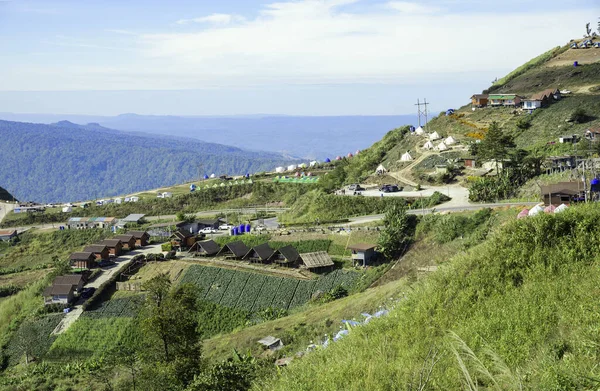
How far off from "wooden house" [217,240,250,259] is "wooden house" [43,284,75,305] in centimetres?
1093

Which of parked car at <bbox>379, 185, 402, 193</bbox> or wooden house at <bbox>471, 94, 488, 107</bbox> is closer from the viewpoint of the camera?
parked car at <bbox>379, 185, 402, 193</bbox>

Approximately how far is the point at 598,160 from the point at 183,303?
34.3m

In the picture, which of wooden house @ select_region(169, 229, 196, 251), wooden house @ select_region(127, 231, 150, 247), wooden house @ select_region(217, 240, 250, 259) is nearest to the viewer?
wooden house @ select_region(217, 240, 250, 259)

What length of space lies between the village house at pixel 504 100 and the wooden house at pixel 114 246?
47.9 m

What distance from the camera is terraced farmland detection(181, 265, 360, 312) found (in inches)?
1294

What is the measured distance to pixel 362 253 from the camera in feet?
113

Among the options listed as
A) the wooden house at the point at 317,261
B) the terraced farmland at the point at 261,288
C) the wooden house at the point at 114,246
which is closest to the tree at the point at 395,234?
the terraced farmland at the point at 261,288

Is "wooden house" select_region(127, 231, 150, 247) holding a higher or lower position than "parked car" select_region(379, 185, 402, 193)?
lower

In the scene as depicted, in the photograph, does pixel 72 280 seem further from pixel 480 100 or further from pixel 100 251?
pixel 480 100

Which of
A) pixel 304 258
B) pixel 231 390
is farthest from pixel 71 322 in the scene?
pixel 231 390

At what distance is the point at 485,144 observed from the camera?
140 ft

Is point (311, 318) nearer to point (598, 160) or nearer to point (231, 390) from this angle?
point (231, 390)

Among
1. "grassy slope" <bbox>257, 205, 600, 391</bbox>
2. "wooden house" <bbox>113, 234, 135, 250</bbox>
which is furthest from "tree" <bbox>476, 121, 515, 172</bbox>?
"wooden house" <bbox>113, 234, 135, 250</bbox>

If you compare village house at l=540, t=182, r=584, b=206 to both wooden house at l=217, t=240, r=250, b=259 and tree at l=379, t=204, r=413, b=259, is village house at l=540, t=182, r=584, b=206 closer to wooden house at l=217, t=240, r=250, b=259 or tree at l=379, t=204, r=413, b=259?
tree at l=379, t=204, r=413, b=259
